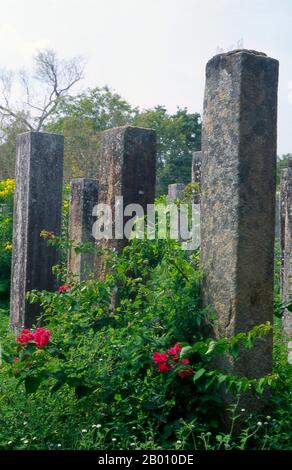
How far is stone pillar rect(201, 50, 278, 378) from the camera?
4559 millimetres

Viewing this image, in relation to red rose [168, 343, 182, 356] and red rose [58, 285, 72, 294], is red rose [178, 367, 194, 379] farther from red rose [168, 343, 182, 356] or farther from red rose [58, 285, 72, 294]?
red rose [58, 285, 72, 294]

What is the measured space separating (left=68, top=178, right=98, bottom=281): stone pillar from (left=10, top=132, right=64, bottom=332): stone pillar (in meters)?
0.30

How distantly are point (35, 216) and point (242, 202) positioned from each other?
13.3 feet

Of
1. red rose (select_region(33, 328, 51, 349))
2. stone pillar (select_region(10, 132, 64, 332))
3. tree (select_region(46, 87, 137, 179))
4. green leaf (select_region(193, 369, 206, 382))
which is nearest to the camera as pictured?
green leaf (select_region(193, 369, 206, 382))

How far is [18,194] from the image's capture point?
8492mm

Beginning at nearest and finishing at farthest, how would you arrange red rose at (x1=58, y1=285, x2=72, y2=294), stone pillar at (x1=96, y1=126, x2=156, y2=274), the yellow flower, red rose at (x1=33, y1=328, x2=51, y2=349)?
red rose at (x1=33, y1=328, x2=51, y2=349) → red rose at (x1=58, y1=285, x2=72, y2=294) → stone pillar at (x1=96, y1=126, x2=156, y2=274) → the yellow flower

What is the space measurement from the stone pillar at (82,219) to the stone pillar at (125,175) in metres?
1.96

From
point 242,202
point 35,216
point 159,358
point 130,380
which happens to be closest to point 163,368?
point 159,358

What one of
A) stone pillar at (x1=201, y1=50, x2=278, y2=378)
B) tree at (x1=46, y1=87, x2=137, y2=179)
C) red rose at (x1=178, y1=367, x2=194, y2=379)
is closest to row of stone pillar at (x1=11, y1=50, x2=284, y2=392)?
stone pillar at (x1=201, y1=50, x2=278, y2=378)

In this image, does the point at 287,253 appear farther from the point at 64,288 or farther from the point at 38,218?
the point at 64,288

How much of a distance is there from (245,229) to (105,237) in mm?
2135

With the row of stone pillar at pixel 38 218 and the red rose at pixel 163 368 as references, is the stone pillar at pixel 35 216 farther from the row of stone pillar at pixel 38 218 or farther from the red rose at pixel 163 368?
the red rose at pixel 163 368

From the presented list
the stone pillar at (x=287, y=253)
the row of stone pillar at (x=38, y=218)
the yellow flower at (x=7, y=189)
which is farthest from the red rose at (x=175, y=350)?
the yellow flower at (x=7, y=189)
